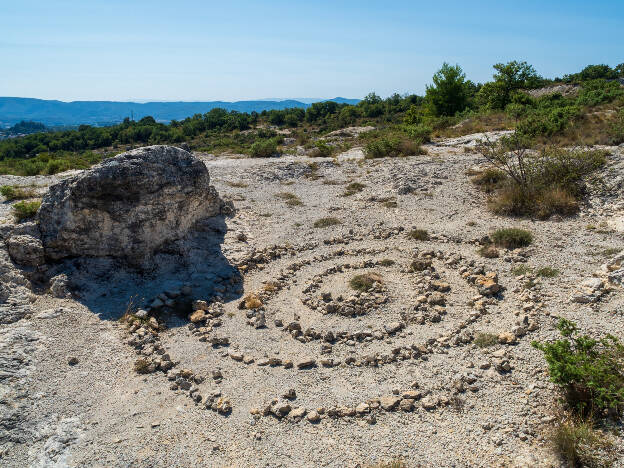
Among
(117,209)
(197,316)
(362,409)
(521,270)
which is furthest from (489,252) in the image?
(117,209)

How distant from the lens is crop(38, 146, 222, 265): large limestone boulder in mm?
9781

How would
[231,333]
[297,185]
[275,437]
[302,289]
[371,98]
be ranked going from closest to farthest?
Answer: [275,437] → [231,333] → [302,289] → [297,185] → [371,98]

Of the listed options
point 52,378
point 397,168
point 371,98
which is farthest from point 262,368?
point 371,98

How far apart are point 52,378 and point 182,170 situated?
606cm

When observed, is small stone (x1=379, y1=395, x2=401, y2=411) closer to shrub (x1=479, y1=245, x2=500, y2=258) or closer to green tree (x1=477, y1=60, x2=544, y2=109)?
shrub (x1=479, y1=245, x2=500, y2=258)

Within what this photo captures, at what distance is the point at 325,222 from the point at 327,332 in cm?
650

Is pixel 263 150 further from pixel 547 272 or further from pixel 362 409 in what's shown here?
pixel 362 409

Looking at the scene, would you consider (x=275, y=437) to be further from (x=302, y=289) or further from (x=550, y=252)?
(x=550, y=252)

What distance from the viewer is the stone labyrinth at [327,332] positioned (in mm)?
6008

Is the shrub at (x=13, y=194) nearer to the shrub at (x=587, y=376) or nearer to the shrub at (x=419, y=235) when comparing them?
the shrub at (x=419, y=235)

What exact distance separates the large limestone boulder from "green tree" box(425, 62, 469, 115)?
3586cm

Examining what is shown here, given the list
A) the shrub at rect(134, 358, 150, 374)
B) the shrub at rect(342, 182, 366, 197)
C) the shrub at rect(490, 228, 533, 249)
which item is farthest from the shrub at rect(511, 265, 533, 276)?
the shrub at rect(342, 182, 366, 197)

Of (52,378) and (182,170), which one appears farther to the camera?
(182,170)

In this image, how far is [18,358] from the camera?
22.7ft
